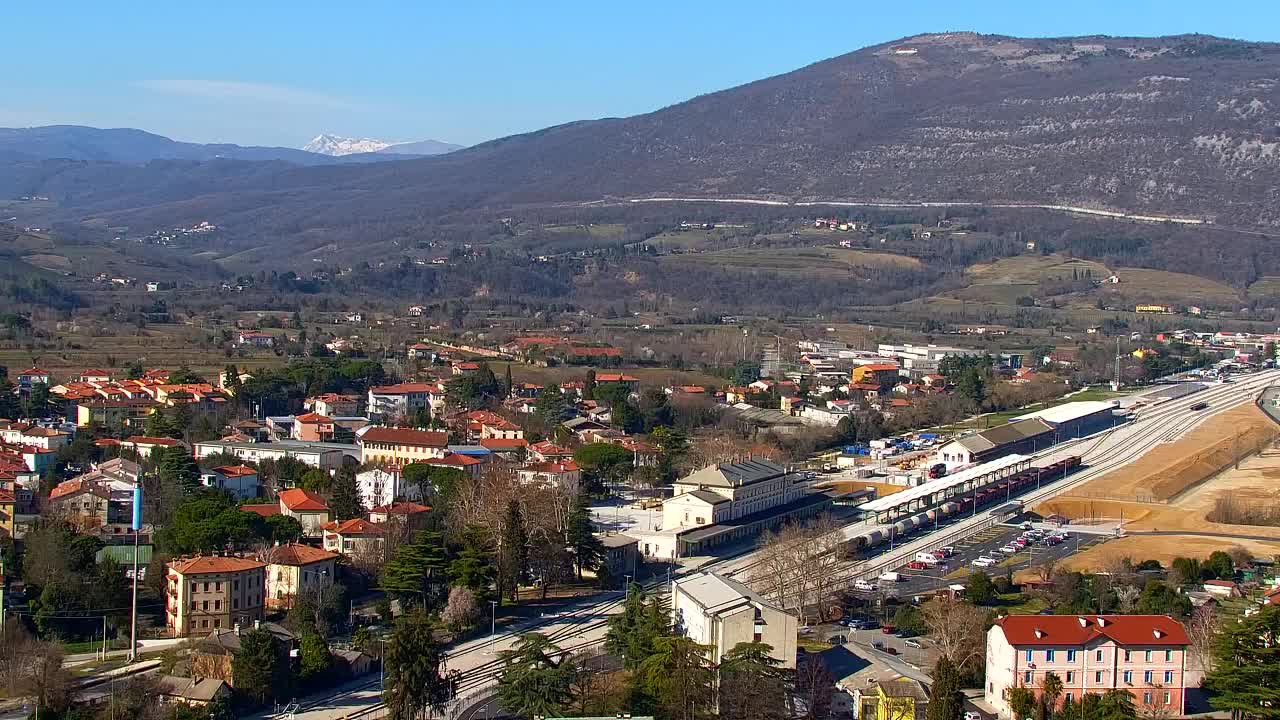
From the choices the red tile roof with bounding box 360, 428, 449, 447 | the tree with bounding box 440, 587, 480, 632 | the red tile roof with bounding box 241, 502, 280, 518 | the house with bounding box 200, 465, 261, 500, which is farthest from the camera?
the red tile roof with bounding box 360, 428, 449, 447

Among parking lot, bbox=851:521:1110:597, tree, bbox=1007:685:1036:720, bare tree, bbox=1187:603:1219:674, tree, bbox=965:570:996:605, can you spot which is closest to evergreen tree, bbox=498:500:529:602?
parking lot, bbox=851:521:1110:597

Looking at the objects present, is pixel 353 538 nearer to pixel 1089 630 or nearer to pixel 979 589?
pixel 979 589

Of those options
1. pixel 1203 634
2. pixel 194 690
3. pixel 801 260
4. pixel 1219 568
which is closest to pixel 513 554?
pixel 194 690

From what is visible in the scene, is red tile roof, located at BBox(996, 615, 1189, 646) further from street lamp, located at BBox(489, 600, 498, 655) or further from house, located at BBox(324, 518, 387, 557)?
house, located at BBox(324, 518, 387, 557)

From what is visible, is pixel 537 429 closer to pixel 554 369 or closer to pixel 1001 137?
pixel 554 369

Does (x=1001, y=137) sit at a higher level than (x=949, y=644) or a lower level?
higher


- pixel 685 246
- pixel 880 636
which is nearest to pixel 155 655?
pixel 880 636
